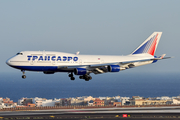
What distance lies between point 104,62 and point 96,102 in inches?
3286

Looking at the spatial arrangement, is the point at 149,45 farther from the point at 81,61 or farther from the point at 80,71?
the point at 80,71

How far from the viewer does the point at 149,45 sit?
3418 inches

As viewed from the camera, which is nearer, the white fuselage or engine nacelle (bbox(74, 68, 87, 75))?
the white fuselage

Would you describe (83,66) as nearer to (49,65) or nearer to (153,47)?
(49,65)

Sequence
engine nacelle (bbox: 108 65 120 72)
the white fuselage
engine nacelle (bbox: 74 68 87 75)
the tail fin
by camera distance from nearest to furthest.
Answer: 1. the white fuselage
2. engine nacelle (bbox: 74 68 87 75)
3. engine nacelle (bbox: 108 65 120 72)
4. the tail fin

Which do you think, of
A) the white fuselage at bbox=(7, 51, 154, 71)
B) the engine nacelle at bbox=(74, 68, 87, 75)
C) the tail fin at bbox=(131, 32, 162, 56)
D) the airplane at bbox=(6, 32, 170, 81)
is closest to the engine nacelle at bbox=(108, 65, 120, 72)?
the airplane at bbox=(6, 32, 170, 81)

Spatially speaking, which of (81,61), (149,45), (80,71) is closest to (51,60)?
(80,71)

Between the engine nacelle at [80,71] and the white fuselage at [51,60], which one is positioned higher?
the white fuselage at [51,60]

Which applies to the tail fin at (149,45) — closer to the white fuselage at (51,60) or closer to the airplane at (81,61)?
the airplane at (81,61)

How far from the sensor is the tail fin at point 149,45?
86.7 metres

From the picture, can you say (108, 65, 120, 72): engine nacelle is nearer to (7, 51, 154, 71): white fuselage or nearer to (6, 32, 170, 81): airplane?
(6, 32, 170, 81): airplane

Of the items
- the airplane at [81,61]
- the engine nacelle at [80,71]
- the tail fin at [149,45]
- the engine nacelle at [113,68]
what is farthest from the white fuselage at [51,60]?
the tail fin at [149,45]

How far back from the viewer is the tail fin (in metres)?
86.7

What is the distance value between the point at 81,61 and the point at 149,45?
23619 mm
